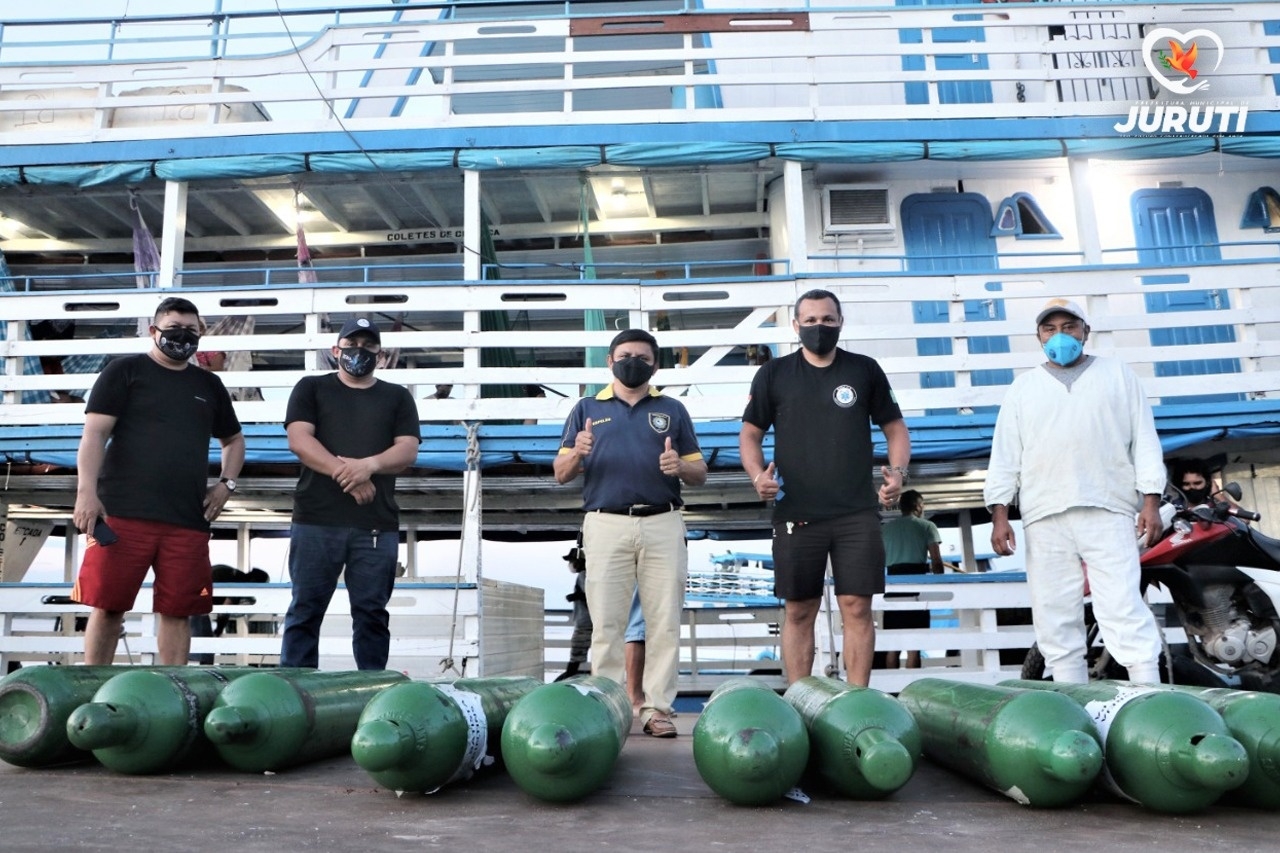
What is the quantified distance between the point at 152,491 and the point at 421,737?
252 centimetres

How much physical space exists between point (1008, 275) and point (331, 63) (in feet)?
22.0

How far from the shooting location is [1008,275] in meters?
8.62

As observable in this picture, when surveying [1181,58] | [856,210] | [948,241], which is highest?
[1181,58]

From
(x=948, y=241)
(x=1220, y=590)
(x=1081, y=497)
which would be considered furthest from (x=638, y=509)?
(x=948, y=241)

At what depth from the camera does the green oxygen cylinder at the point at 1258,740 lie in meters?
2.55

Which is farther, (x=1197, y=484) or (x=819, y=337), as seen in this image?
(x=1197, y=484)

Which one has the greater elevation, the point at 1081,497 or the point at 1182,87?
the point at 1182,87

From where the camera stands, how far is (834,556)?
4.55 m

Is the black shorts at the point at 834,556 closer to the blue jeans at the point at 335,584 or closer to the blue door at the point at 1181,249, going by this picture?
the blue jeans at the point at 335,584

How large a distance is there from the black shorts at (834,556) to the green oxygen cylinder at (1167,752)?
1750 mm

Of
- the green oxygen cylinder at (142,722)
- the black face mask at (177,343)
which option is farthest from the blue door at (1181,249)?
the green oxygen cylinder at (142,722)

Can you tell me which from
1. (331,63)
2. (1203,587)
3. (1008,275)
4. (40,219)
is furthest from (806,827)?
(40,219)

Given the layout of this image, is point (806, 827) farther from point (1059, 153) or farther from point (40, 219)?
point (40, 219)

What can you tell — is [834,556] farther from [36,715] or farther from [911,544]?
A: [911,544]
